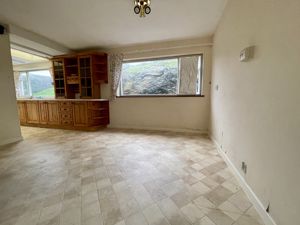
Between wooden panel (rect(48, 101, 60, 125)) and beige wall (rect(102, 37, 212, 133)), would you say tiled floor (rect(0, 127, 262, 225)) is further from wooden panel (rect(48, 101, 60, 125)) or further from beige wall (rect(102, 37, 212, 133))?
wooden panel (rect(48, 101, 60, 125))

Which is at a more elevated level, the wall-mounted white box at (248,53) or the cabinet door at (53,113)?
the wall-mounted white box at (248,53)

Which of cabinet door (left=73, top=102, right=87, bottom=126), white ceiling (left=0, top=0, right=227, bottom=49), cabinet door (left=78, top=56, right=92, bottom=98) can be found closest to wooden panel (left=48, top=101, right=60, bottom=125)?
cabinet door (left=73, top=102, right=87, bottom=126)

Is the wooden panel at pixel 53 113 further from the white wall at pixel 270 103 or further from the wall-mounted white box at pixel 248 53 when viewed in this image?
the wall-mounted white box at pixel 248 53

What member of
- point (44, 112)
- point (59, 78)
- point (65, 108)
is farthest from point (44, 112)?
point (59, 78)

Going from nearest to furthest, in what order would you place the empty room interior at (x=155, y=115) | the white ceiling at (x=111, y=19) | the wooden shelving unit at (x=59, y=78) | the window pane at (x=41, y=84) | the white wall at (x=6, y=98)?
the empty room interior at (x=155, y=115) → the white ceiling at (x=111, y=19) → the white wall at (x=6, y=98) → the wooden shelving unit at (x=59, y=78) → the window pane at (x=41, y=84)

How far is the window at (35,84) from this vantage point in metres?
6.24

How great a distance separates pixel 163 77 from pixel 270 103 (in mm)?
3494

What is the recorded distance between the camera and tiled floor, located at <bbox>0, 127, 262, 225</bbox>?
144 cm

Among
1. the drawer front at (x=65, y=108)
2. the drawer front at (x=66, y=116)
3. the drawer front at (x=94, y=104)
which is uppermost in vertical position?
the drawer front at (x=94, y=104)

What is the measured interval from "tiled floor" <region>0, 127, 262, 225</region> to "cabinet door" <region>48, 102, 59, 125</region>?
1.73 metres

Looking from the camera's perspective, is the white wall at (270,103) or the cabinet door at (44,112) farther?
the cabinet door at (44,112)

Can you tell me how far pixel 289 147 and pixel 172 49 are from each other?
3.78m

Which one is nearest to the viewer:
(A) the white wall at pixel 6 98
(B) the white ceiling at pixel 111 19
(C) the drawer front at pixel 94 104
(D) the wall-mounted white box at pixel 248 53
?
(D) the wall-mounted white box at pixel 248 53

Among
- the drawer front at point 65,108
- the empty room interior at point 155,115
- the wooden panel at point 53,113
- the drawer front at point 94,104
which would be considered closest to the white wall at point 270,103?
the empty room interior at point 155,115
